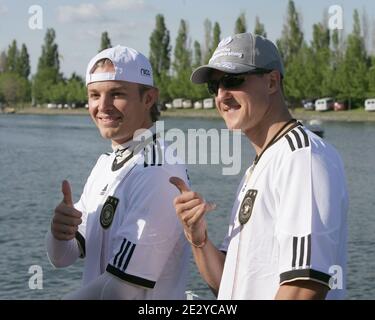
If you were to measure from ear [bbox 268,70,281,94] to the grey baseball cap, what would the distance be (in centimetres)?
2

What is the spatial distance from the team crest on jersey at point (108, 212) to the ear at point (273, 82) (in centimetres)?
88

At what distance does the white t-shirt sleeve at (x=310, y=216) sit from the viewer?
7.66ft

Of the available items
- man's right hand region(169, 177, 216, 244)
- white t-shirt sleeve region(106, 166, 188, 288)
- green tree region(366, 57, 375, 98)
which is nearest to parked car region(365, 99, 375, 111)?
green tree region(366, 57, 375, 98)

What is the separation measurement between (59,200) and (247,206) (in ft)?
60.3

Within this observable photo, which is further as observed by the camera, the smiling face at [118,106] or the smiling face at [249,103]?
the smiling face at [118,106]

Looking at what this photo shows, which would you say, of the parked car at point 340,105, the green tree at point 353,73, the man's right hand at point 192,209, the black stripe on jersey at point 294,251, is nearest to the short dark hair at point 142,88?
the man's right hand at point 192,209

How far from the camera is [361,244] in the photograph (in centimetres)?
1484

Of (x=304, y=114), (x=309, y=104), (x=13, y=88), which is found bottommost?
(x=304, y=114)

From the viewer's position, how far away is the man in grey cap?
235 centimetres

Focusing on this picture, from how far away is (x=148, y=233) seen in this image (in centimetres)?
298

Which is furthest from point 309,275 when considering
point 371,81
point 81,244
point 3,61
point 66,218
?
point 3,61

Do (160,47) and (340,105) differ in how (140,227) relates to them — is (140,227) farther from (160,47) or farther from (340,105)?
(160,47)

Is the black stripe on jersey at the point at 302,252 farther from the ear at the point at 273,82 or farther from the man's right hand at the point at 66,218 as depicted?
the man's right hand at the point at 66,218

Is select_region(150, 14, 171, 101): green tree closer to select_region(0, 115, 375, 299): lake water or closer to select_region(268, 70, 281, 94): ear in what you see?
select_region(0, 115, 375, 299): lake water
